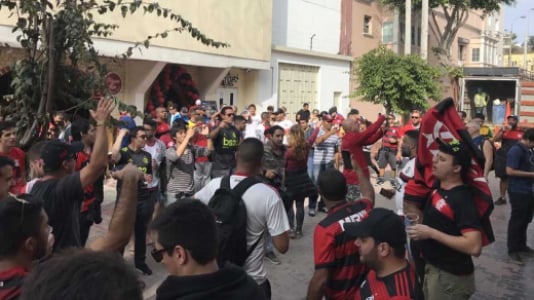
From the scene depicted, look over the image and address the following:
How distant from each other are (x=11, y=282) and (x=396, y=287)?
1842mm

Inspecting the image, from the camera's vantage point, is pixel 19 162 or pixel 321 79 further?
pixel 321 79

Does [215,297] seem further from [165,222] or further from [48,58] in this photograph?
[48,58]

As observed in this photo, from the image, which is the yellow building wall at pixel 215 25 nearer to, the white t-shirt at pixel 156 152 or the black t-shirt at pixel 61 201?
the white t-shirt at pixel 156 152

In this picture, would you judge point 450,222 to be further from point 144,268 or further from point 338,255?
point 144,268

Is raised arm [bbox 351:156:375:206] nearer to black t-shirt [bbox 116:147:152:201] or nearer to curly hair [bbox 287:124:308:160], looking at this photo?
black t-shirt [bbox 116:147:152:201]

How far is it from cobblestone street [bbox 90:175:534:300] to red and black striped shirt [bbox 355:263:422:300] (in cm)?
323

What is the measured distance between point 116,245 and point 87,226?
3.57m

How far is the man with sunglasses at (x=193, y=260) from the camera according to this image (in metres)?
2.09

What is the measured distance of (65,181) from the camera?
3.54 meters

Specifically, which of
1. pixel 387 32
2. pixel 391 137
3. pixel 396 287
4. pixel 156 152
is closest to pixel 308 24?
pixel 387 32

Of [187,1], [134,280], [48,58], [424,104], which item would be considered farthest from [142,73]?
[134,280]

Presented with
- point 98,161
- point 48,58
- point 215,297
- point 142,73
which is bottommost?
point 215,297

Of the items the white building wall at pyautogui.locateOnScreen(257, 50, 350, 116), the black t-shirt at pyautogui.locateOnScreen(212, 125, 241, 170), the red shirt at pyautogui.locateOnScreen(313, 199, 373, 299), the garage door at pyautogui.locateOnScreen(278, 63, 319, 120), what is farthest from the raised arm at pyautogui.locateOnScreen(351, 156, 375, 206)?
the garage door at pyautogui.locateOnScreen(278, 63, 319, 120)

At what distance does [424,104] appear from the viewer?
18562 mm
